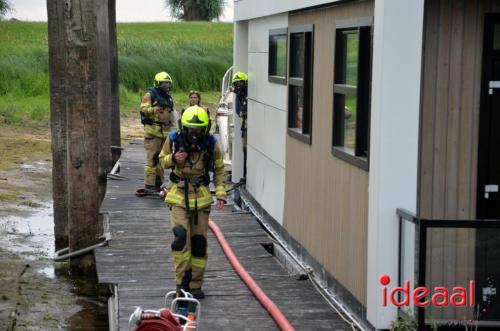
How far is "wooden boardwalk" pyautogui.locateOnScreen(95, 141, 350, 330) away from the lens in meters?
9.97

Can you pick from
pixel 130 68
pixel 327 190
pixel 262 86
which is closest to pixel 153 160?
pixel 262 86

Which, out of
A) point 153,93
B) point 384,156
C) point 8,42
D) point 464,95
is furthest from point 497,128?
point 8,42

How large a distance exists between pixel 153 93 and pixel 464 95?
819cm

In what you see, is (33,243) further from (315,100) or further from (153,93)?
(315,100)

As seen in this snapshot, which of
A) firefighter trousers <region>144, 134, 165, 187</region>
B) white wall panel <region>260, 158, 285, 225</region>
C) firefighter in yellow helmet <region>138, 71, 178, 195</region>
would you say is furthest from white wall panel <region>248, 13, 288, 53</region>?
firefighter trousers <region>144, 134, 165, 187</region>

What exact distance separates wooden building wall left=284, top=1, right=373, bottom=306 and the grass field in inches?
810

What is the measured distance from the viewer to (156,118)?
16688mm

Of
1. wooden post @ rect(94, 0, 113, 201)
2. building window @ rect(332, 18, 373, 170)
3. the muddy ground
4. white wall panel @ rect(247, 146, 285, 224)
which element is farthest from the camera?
wooden post @ rect(94, 0, 113, 201)

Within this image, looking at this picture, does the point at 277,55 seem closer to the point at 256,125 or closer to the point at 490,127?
the point at 256,125

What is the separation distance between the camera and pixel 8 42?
50844mm

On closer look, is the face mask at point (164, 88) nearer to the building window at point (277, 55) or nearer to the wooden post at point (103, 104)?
the building window at point (277, 55)

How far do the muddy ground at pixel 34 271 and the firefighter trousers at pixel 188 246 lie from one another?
2322 millimetres

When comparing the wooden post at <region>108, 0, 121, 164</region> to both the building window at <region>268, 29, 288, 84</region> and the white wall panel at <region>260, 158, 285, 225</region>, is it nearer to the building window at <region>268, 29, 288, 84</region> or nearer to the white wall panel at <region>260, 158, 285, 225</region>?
the white wall panel at <region>260, 158, 285, 225</region>

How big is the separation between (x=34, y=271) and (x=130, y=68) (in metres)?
27.8
